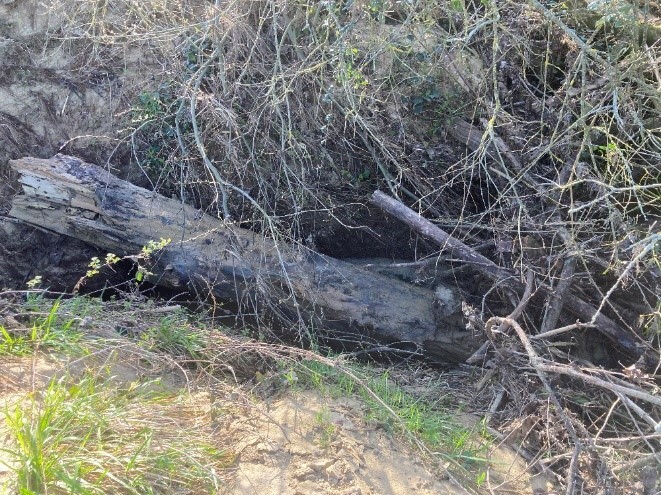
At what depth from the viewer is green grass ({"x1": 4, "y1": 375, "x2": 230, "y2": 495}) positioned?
2422mm

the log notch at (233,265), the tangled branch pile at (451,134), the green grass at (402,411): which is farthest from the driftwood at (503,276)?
the green grass at (402,411)

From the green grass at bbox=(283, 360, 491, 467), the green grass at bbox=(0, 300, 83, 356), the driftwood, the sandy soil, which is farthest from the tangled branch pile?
the green grass at bbox=(0, 300, 83, 356)

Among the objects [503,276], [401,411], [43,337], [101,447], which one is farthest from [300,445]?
[503,276]

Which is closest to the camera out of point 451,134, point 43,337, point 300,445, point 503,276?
Answer: point 300,445

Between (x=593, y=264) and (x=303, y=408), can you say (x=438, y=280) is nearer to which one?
(x=593, y=264)

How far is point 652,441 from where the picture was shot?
3492 mm

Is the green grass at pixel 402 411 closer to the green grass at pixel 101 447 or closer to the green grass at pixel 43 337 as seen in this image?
the green grass at pixel 101 447

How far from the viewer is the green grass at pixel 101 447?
242 cm

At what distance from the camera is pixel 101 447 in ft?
8.56

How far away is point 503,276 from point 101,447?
8.27 feet

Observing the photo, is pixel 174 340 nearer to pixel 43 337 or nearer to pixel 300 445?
pixel 43 337

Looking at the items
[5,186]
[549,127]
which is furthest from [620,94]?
[5,186]

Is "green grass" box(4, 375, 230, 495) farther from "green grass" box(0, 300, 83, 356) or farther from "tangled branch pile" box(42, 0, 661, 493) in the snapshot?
"tangled branch pile" box(42, 0, 661, 493)

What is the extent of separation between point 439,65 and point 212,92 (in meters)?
1.57
